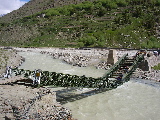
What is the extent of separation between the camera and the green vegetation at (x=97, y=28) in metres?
55.9

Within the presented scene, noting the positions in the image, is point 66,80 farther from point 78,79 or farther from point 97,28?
point 97,28

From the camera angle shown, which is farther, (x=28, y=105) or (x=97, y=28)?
(x=97, y=28)

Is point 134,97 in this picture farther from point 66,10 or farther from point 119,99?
point 66,10

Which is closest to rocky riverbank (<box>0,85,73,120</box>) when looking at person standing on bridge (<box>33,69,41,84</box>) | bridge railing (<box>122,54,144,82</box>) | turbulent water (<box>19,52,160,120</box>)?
person standing on bridge (<box>33,69,41,84</box>)

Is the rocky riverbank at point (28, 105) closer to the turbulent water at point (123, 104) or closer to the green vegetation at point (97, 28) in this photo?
the turbulent water at point (123, 104)

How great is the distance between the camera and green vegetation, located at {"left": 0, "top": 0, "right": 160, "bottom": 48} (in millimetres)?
55875

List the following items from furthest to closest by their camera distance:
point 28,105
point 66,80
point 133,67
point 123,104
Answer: point 133,67 < point 123,104 < point 66,80 < point 28,105

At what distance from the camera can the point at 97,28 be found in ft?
222

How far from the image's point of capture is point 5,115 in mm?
8844

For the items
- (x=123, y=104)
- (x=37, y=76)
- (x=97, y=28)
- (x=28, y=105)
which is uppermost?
(x=97, y=28)

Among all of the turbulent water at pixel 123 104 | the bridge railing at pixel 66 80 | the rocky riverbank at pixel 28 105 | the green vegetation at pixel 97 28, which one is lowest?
the turbulent water at pixel 123 104

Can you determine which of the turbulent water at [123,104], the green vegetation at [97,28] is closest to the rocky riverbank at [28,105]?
the turbulent water at [123,104]

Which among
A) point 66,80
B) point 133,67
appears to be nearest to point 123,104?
point 66,80

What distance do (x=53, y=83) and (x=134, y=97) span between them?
22.2 feet
